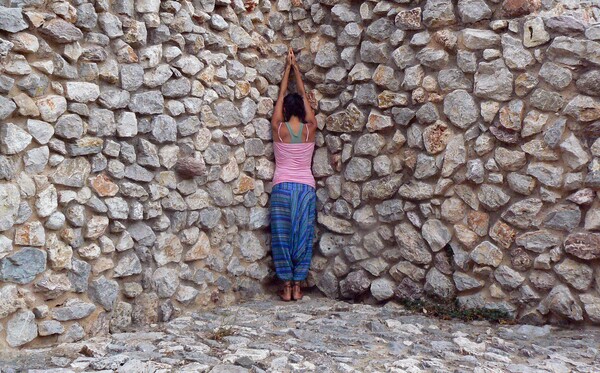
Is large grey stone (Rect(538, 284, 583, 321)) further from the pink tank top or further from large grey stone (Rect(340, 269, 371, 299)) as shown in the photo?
the pink tank top

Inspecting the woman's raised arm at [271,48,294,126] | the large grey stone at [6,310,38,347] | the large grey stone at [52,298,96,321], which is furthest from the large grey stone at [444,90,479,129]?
the large grey stone at [6,310,38,347]

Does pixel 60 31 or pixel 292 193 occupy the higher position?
pixel 60 31

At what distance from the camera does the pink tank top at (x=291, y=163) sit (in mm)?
5406

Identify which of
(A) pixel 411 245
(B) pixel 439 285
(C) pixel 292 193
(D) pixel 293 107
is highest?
(D) pixel 293 107

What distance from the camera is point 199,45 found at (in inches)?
189

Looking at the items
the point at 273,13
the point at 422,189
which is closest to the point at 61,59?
the point at 273,13

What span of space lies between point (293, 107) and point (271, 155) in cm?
42

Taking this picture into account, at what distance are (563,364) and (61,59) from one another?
10.9ft

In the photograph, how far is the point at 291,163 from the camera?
542 cm

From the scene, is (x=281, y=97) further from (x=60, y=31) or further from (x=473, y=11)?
(x=60, y=31)

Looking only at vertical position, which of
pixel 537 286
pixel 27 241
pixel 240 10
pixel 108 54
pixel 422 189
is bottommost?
pixel 537 286

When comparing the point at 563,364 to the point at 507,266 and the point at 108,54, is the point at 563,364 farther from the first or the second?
the point at 108,54

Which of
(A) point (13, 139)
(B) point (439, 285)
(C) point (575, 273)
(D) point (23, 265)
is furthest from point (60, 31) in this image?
(C) point (575, 273)

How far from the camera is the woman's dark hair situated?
5.44 metres
